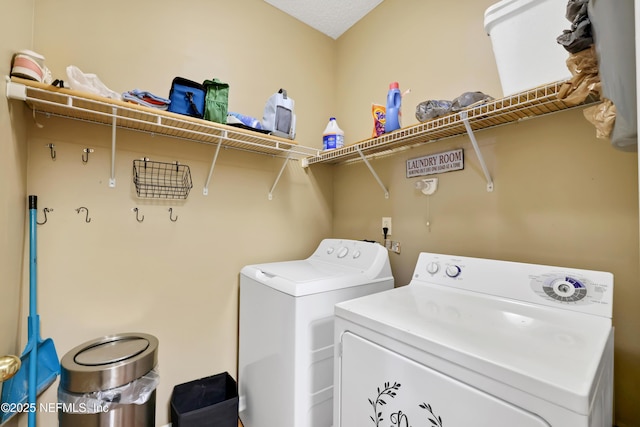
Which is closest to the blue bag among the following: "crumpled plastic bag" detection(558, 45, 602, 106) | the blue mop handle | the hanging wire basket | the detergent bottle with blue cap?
the hanging wire basket

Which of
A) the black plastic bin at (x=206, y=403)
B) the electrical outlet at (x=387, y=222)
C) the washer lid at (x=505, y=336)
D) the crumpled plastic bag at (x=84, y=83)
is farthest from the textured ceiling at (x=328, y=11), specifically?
the black plastic bin at (x=206, y=403)

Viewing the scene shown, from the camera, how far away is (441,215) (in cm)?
168

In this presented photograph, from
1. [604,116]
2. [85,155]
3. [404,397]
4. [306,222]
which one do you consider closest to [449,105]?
[604,116]

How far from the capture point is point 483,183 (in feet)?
4.91

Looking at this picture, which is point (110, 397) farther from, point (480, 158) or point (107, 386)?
point (480, 158)

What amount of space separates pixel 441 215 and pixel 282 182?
45.7 inches

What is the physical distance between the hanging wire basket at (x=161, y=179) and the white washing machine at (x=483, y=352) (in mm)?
1238

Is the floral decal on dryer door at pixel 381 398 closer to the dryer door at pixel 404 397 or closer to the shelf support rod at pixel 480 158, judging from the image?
the dryer door at pixel 404 397

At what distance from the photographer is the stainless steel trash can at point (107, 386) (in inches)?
45.4

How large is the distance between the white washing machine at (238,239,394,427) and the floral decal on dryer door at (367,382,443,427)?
1.56ft

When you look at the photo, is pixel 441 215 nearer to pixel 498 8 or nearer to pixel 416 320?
pixel 416 320

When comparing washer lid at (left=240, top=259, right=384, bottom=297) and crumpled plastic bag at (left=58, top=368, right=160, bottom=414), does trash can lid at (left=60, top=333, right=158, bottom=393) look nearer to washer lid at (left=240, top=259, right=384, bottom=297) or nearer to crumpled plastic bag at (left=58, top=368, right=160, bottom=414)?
crumpled plastic bag at (left=58, top=368, right=160, bottom=414)

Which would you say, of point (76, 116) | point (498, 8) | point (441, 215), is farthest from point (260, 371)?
point (498, 8)

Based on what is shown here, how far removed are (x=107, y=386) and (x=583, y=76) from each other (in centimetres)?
206
